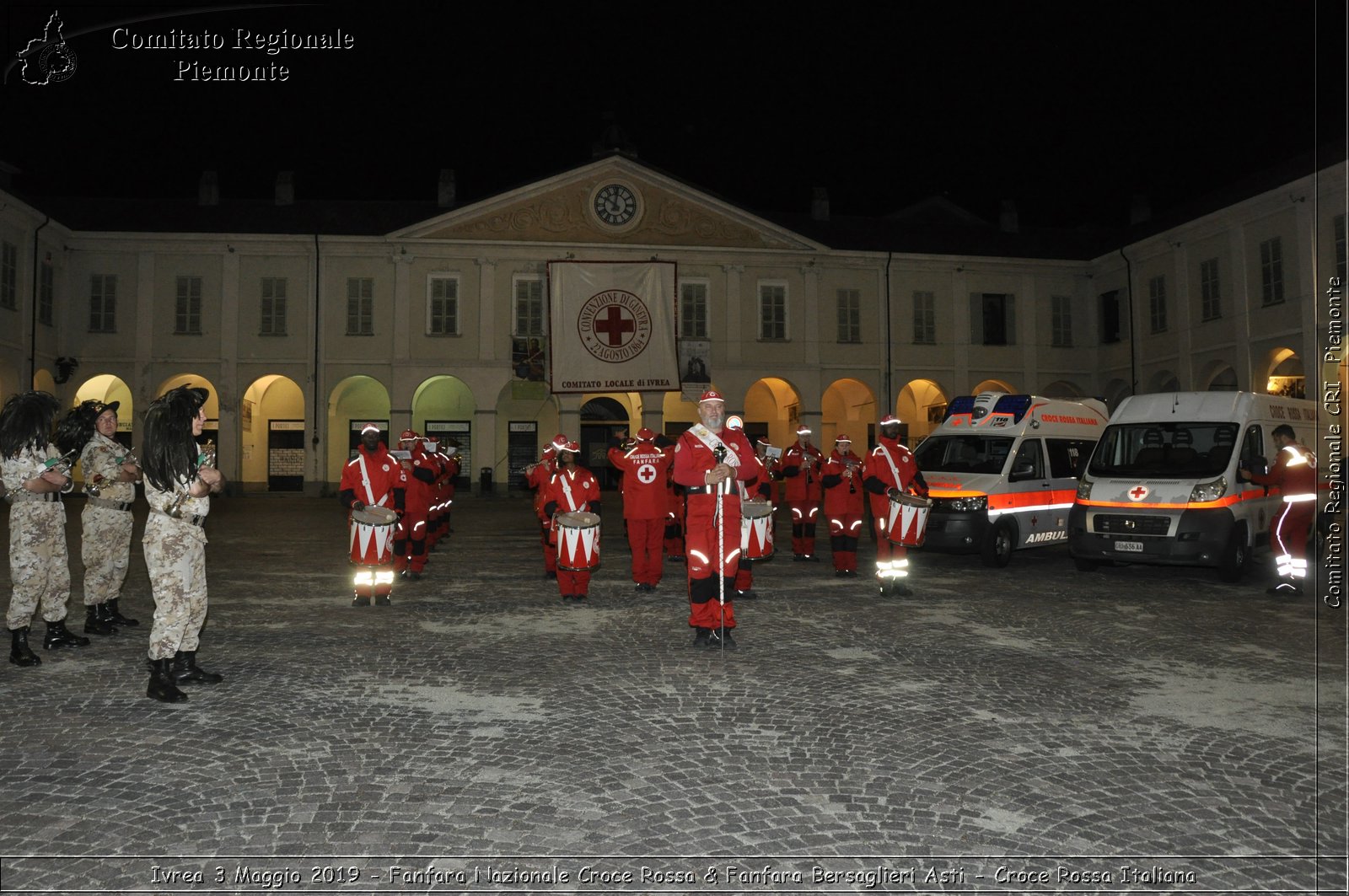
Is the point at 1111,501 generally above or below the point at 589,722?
above

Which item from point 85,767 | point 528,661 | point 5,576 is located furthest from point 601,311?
point 85,767

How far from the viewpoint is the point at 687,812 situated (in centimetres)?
378

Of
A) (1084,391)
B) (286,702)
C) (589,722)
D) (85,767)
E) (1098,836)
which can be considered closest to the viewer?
(1098,836)

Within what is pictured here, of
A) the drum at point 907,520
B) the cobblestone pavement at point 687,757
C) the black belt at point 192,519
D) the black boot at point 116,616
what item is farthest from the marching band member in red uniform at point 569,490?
the black belt at point 192,519

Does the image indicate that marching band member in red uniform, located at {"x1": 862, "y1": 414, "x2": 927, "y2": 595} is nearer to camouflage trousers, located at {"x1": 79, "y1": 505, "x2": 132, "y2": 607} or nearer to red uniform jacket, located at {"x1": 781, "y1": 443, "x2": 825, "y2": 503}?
red uniform jacket, located at {"x1": 781, "y1": 443, "x2": 825, "y2": 503}

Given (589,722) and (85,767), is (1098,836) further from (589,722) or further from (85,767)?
(85,767)

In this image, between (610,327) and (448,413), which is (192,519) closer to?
(610,327)

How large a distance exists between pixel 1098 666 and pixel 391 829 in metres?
5.17

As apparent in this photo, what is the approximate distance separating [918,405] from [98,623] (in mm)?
33544

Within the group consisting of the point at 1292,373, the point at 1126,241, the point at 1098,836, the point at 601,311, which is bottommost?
the point at 1098,836

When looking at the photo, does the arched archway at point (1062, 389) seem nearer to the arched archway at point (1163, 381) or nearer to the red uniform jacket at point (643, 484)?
the arched archway at point (1163, 381)

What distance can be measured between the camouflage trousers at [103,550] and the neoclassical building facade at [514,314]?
22.4 m

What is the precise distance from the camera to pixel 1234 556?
34.6ft

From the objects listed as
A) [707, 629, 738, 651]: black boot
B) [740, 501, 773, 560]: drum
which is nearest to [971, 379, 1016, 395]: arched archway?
[740, 501, 773, 560]: drum
